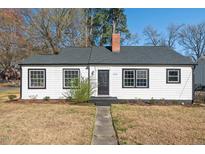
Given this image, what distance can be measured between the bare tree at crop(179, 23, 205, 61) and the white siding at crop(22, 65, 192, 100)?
41.4m

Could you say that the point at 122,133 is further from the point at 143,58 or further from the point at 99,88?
the point at 143,58

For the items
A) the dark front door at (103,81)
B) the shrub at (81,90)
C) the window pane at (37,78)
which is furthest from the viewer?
the window pane at (37,78)

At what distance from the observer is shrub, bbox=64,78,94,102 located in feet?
50.8

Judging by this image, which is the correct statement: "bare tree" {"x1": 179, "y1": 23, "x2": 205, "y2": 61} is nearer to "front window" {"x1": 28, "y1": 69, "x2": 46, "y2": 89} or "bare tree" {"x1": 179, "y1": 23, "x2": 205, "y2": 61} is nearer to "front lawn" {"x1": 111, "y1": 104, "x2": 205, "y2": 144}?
"front window" {"x1": 28, "y1": 69, "x2": 46, "y2": 89}

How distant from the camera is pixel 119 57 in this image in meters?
17.5

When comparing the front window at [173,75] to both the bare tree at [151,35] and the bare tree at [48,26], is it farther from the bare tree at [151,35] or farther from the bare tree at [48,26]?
the bare tree at [151,35]

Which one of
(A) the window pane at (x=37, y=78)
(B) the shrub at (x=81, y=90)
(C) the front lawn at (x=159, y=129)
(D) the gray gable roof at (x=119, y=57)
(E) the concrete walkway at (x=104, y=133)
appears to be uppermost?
(D) the gray gable roof at (x=119, y=57)

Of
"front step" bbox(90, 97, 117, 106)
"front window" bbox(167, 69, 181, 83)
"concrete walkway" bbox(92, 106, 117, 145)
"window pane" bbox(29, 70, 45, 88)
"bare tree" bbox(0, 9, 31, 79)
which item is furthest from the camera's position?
"bare tree" bbox(0, 9, 31, 79)

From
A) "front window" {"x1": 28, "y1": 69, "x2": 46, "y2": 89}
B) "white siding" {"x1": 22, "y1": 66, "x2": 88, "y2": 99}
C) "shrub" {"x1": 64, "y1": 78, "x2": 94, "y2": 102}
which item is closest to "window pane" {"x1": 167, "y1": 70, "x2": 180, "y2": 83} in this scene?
"shrub" {"x1": 64, "y1": 78, "x2": 94, "y2": 102}

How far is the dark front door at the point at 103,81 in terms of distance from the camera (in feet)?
54.7

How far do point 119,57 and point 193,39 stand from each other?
43.9 metres

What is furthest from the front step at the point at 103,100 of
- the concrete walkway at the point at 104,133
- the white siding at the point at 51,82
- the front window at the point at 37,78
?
the concrete walkway at the point at 104,133

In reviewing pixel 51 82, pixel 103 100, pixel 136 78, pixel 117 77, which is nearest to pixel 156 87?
pixel 136 78

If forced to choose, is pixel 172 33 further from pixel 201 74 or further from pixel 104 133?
pixel 104 133
